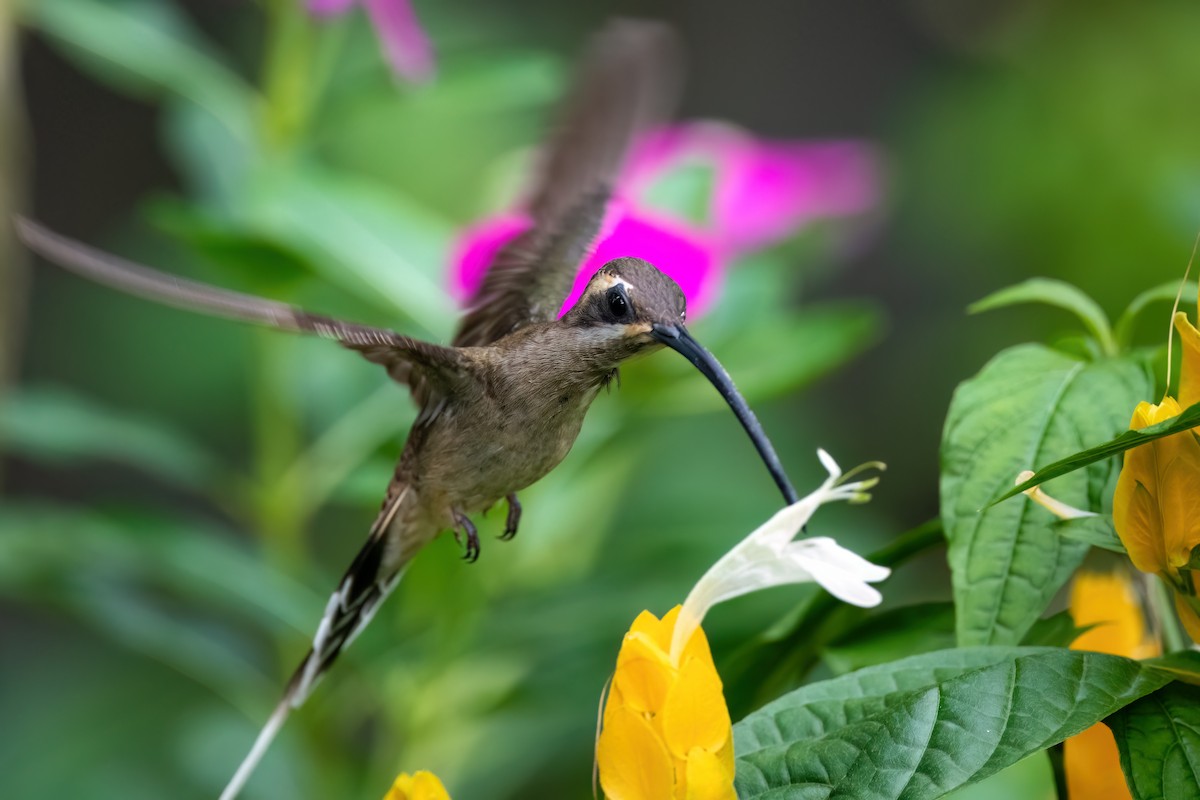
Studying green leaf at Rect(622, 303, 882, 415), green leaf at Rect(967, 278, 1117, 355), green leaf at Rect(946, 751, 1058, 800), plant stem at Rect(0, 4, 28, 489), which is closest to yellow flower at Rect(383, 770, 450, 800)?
green leaf at Rect(967, 278, 1117, 355)

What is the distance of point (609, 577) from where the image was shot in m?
1.18

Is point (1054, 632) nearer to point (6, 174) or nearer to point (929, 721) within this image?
point (929, 721)

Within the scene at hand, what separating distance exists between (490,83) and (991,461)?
2.97 feet

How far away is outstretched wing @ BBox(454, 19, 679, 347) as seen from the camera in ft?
2.54

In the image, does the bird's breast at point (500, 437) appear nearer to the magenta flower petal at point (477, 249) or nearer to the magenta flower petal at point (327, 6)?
the magenta flower petal at point (477, 249)

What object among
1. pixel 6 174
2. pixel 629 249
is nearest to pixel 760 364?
pixel 629 249

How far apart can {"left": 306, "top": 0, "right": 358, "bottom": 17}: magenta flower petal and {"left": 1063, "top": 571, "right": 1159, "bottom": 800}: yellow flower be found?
0.86 metres

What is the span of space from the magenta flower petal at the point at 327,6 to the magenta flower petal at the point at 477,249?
285 mm

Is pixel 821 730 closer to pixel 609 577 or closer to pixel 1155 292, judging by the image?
pixel 1155 292

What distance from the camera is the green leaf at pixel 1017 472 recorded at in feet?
1.64

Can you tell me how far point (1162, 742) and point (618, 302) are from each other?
279 millimetres

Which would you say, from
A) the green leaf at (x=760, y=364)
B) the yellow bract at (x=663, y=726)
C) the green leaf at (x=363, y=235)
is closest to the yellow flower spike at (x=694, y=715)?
the yellow bract at (x=663, y=726)

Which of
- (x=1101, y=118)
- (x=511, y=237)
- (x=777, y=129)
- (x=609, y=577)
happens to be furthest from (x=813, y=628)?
(x=777, y=129)

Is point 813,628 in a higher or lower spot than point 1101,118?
lower
